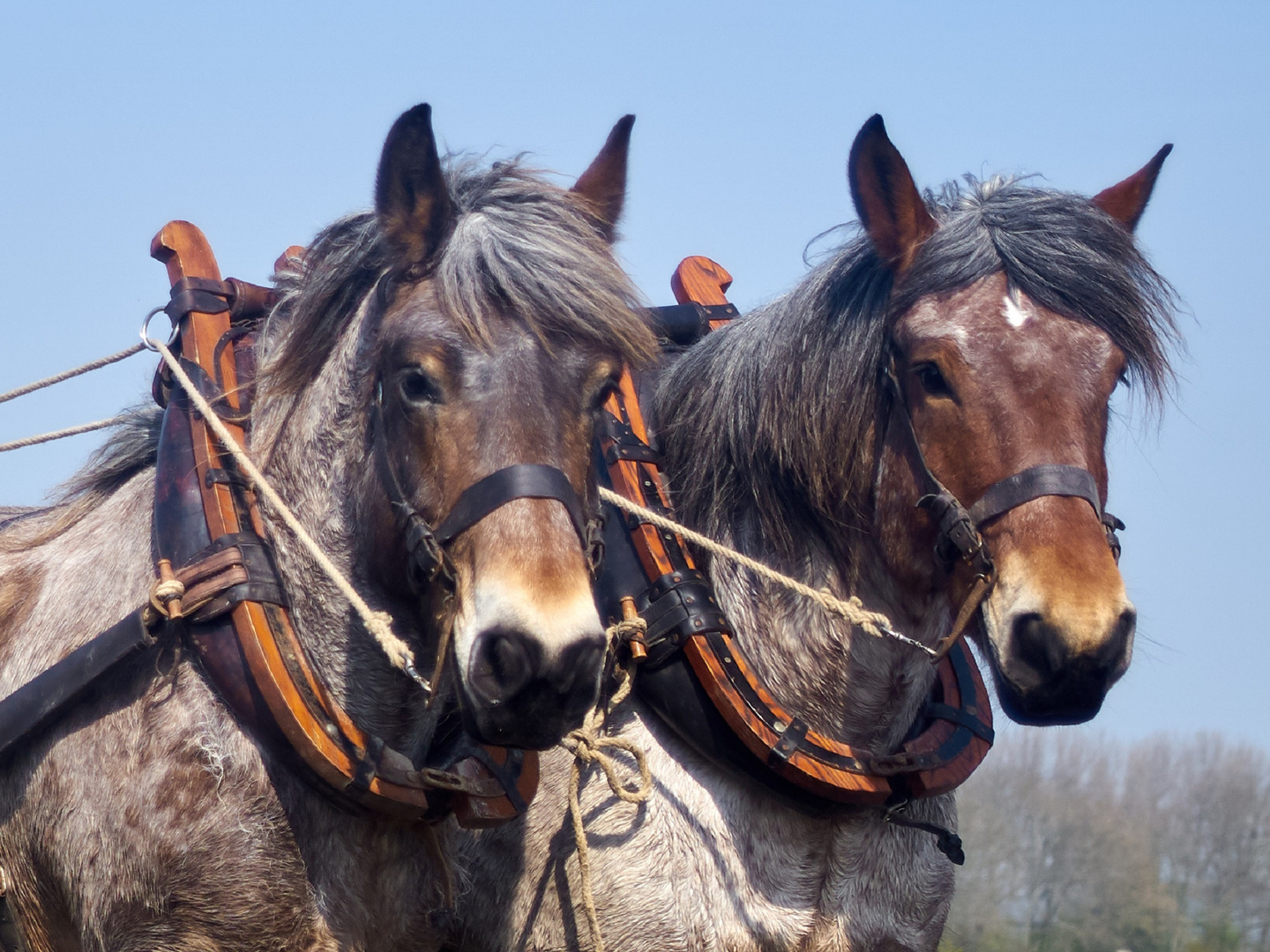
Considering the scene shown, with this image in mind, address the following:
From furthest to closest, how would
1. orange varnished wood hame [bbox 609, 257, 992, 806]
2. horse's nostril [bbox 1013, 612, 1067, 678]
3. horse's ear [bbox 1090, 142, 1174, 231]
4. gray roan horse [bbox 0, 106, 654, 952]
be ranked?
horse's ear [bbox 1090, 142, 1174, 231]
orange varnished wood hame [bbox 609, 257, 992, 806]
horse's nostril [bbox 1013, 612, 1067, 678]
gray roan horse [bbox 0, 106, 654, 952]

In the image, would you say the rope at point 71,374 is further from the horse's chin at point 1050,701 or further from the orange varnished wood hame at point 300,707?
the horse's chin at point 1050,701

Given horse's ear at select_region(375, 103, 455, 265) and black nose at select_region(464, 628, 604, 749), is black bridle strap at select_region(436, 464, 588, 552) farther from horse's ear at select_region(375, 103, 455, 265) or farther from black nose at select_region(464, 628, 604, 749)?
horse's ear at select_region(375, 103, 455, 265)

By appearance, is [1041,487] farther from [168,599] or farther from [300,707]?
[168,599]

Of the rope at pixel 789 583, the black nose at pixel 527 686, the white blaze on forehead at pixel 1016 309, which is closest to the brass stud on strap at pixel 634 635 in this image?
the rope at pixel 789 583

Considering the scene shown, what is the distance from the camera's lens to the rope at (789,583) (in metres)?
3.46

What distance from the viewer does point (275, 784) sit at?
2902mm

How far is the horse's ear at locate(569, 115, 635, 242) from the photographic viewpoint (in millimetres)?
3449

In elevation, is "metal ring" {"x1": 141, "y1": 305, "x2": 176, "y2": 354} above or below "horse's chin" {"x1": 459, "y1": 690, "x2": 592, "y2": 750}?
above

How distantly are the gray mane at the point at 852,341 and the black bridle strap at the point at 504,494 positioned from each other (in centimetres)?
111

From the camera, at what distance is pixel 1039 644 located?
2.98 metres

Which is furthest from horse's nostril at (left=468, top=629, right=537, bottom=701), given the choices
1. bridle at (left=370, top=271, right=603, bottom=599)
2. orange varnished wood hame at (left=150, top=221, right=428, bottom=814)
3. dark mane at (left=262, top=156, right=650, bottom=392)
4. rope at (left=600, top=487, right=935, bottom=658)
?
rope at (left=600, top=487, right=935, bottom=658)

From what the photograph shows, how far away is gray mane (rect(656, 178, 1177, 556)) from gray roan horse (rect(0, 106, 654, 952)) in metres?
0.74

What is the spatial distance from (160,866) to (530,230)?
Result: 1.67 metres

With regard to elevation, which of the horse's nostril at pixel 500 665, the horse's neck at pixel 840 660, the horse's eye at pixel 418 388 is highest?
the horse's eye at pixel 418 388
